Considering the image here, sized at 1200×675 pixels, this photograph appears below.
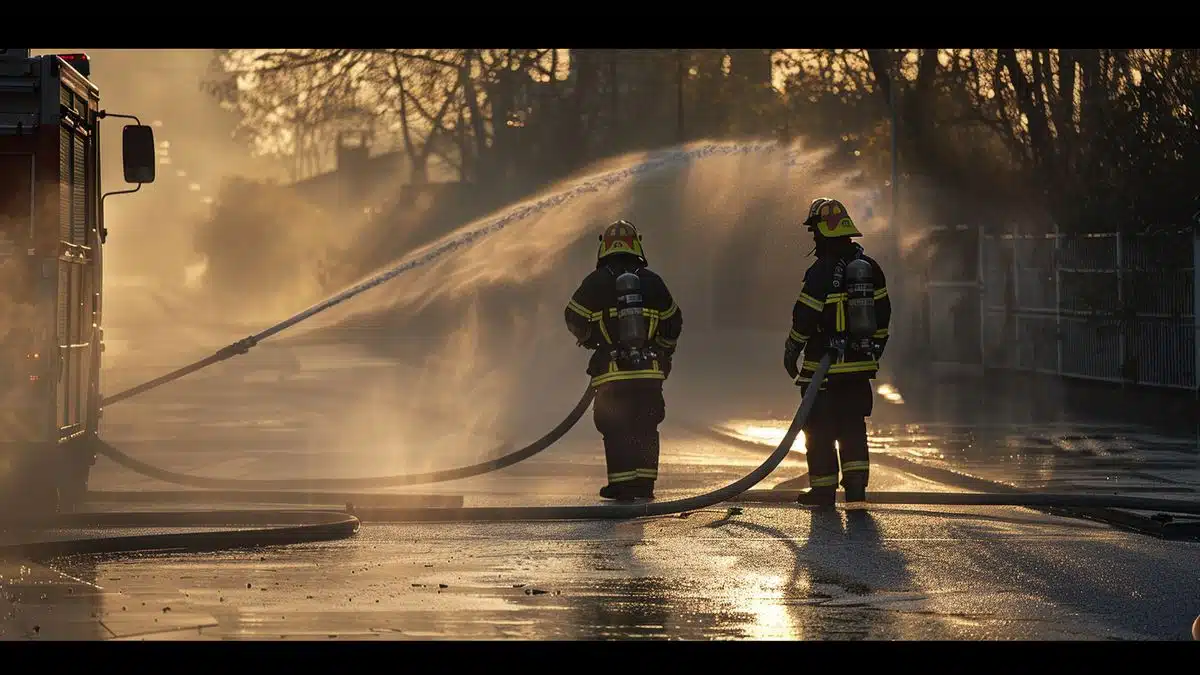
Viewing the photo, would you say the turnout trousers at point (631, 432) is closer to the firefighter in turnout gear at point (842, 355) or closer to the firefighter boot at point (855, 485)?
the firefighter in turnout gear at point (842, 355)

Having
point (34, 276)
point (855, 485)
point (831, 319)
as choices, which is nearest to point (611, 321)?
point (831, 319)

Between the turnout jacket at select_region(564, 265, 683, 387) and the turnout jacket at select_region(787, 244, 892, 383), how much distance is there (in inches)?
29.6

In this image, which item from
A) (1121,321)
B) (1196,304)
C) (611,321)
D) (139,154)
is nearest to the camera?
(611,321)

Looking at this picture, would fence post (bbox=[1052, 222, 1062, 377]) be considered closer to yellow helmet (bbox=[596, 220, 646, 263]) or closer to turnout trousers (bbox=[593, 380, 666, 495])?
yellow helmet (bbox=[596, 220, 646, 263])

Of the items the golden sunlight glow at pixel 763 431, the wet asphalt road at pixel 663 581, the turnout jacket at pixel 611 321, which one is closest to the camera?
the wet asphalt road at pixel 663 581

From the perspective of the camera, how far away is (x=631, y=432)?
12188 mm

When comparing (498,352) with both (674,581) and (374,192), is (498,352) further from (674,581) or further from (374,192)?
(374,192)

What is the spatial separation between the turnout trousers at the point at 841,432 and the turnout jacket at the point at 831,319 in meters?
0.09

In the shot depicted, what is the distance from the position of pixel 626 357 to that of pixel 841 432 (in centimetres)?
135

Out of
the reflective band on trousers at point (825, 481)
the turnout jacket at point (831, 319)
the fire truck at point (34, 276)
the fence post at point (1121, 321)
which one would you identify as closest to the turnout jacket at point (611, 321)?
the turnout jacket at point (831, 319)

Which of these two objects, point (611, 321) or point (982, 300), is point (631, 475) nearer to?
point (611, 321)

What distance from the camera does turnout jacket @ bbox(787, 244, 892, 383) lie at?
12.0 metres

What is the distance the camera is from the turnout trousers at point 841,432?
39.4 ft

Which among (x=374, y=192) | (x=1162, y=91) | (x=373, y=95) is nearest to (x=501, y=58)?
(x=373, y=95)
